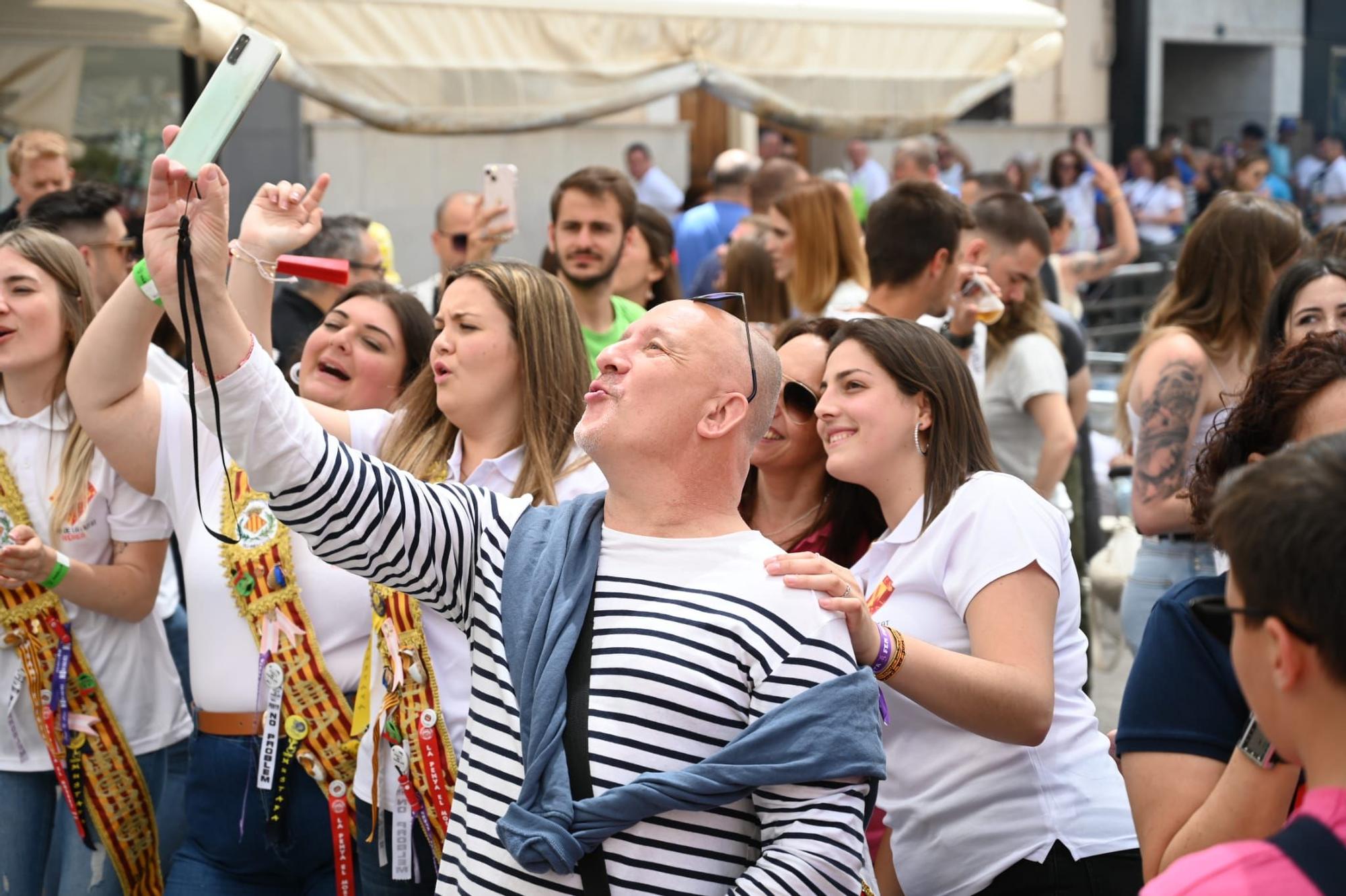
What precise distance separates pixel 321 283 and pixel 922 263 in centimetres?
215

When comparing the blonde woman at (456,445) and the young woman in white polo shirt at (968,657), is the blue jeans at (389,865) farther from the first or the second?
the young woman in white polo shirt at (968,657)

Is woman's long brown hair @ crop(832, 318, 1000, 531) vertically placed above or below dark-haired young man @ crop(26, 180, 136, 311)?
below

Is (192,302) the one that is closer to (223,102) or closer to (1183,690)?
(223,102)

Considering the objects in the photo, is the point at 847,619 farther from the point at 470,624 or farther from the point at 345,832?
the point at 345,832

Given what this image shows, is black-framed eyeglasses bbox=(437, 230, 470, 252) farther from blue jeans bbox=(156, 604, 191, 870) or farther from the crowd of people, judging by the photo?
blue jeans bbox=(156, 604, 191, 870)

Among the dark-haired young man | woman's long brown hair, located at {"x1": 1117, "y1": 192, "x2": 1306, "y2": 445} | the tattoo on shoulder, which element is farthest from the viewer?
the dark-haired young man

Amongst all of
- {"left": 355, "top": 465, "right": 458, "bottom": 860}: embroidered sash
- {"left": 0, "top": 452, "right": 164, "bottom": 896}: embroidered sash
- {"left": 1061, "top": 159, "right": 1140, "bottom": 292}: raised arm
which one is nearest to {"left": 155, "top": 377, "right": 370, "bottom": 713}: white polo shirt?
{"left": 355, "top": 465, "right": 458, "bottom": 860}: embroidered sash

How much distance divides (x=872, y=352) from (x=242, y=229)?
47.1 inches

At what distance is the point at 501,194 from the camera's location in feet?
17.1

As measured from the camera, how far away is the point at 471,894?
2168mm

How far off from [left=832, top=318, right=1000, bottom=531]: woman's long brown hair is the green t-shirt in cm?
231

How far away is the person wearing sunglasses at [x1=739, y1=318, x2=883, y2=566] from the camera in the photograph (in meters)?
3.21

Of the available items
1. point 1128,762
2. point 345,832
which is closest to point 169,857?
point 345,832

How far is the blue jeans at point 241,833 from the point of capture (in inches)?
122
